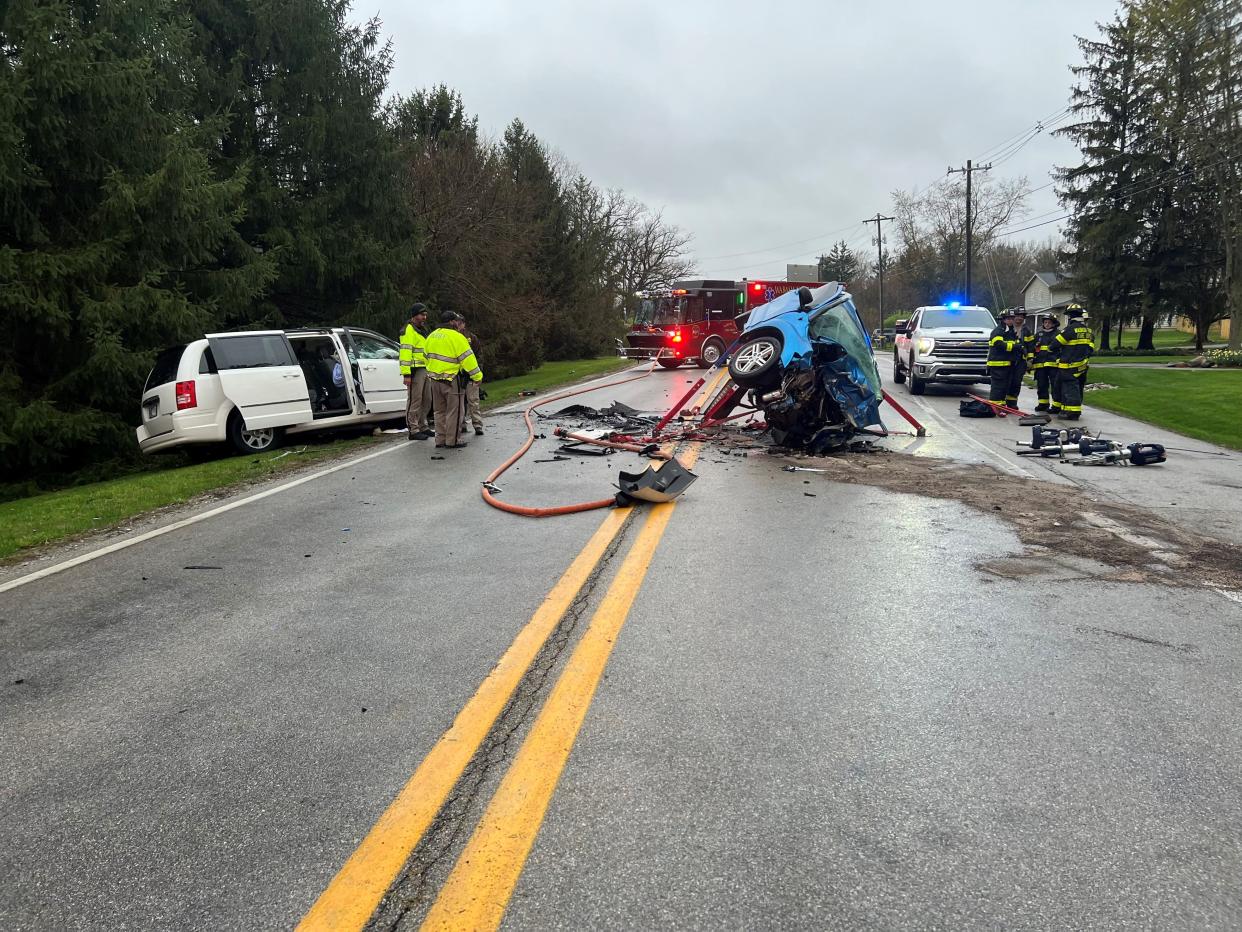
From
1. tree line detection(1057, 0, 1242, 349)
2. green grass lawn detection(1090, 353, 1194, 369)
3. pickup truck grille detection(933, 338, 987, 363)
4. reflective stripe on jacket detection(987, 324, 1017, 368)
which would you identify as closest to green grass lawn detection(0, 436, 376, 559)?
reflective stripe on jacket detection(987, 324, 1017, 368)

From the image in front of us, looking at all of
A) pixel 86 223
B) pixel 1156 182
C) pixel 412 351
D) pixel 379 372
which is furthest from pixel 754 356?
Answer: pixel 1156 182

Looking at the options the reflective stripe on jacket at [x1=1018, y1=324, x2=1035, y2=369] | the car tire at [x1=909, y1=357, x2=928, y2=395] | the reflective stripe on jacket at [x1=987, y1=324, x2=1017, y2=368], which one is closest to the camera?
the reflective stripe on jacket at [x1=1018, y1=324, x2=1035, y2=369]

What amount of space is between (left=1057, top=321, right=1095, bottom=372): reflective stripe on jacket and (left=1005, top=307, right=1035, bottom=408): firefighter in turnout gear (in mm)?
893

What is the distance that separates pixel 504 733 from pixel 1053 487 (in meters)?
6.88

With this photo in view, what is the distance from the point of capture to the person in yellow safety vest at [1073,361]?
13789mm

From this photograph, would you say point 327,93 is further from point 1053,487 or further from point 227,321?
point 1053,487

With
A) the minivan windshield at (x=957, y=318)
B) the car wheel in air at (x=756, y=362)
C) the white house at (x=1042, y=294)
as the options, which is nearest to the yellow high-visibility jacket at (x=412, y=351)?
the car wheel in air at (x=756, y=362)

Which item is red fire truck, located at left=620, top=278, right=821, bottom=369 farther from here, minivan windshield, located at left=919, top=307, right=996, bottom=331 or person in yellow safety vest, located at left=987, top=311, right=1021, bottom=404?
person in yellow safety vest, located at left=987, top=311, right=1021, bottom=404

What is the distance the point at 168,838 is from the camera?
8.21ft

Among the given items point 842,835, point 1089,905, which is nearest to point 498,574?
point 842,835

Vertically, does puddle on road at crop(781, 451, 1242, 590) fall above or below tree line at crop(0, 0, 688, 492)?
below

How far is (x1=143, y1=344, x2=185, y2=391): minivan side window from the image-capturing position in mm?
11242

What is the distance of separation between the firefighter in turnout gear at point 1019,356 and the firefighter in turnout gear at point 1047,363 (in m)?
0.29

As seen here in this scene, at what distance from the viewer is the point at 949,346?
61.1ft
